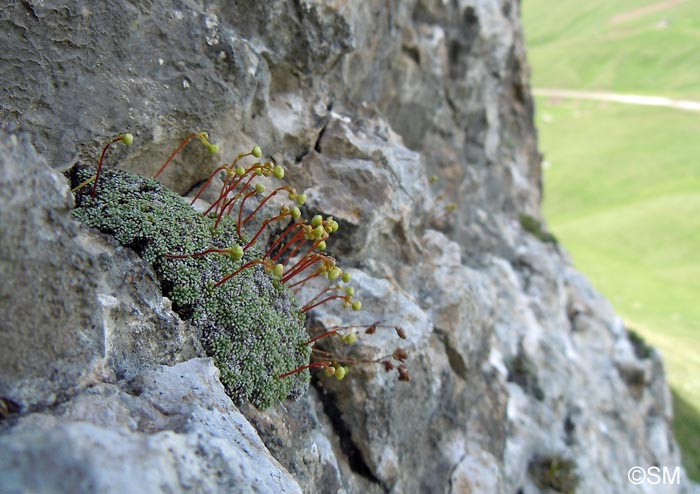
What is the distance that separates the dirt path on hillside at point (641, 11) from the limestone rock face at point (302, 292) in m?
116

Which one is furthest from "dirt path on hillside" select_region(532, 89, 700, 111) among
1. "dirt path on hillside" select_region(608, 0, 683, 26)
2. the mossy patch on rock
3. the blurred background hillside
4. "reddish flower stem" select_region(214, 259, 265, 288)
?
"reddish flower stem" select_region(214, 259, 265, 288)

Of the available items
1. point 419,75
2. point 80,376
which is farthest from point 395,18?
point 80,376

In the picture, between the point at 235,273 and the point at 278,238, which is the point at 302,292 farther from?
the point at 235,273

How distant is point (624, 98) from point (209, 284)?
275ft

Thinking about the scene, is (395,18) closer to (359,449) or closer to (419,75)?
(419,75)

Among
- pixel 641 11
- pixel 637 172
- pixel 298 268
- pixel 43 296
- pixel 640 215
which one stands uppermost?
pixel 43 296

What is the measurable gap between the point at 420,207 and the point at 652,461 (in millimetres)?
9822

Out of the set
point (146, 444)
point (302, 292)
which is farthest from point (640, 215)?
point (146, 444)

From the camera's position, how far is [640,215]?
41969mm

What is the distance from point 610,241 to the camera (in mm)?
40062

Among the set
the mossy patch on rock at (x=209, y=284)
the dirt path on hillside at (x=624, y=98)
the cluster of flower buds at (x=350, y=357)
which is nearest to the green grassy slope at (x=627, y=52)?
the dirt path on hillside at (x=624, y=98)

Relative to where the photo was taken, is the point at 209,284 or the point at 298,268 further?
the point at 298,268

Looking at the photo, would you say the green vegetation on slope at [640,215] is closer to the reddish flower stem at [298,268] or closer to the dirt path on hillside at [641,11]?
the reddish flower stem at [298,268]

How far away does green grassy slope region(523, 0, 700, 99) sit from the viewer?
8500 centimetres
